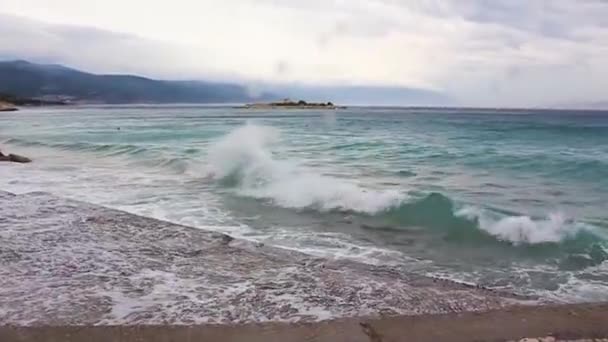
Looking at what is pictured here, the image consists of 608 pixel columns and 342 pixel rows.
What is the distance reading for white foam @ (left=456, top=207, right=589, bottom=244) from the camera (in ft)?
27.1

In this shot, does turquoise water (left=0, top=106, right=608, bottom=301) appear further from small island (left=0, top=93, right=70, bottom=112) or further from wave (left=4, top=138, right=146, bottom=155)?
small island (left=0, top=93, right=70, bottom=112)

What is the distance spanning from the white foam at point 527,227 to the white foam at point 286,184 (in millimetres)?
1961

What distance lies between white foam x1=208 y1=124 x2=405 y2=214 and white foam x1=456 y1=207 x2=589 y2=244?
1.96 metres

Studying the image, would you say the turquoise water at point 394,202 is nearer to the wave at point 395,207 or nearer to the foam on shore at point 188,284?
the wave at point 395,207

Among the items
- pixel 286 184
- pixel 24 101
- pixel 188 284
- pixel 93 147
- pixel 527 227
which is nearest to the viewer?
pixel 188 284

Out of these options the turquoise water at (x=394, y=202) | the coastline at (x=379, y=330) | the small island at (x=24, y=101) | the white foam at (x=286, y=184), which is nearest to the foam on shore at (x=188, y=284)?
the coastline at (x=379, y=330)

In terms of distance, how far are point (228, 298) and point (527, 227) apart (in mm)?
5549

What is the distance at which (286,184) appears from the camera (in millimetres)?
13289

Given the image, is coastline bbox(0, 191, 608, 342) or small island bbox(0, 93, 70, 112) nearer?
coastline bbox(0, 191, 608, 342)

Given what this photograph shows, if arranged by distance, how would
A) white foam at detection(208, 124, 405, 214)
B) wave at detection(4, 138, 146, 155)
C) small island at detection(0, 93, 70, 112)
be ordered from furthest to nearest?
small island at detection(0, 93, 70, 112), wave at detection(4, 138, 146, 155), white foam at detection(208, 124, 405, 214)

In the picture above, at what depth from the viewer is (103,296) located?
5.16 meters

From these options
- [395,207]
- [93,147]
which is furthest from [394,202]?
[93,147]

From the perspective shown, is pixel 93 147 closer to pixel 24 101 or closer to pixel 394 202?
pixel 394 202

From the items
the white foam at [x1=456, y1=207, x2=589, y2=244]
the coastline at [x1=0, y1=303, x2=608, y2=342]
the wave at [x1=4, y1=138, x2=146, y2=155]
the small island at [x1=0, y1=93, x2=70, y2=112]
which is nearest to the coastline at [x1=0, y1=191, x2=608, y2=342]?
the coastline at [x1=0, y1=303, x2=608, y2=342]
